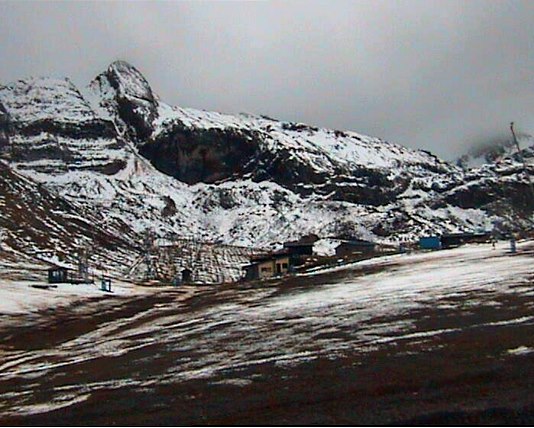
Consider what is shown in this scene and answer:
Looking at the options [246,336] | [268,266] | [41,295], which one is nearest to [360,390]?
[246,336]

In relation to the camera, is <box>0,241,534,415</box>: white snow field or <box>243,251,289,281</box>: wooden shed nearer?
<box>0,241,534,415</box>: white snow field

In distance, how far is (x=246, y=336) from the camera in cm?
2061

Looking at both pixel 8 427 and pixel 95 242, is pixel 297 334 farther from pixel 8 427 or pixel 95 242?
pixel 95 242

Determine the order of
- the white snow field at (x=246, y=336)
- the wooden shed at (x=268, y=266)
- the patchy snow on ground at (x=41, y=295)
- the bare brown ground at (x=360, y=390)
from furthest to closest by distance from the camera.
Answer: the wooden shed at (x=268, y=266) < the patchy snow on ground at (x=41, y=295) < the white snow field at (x=246, y=336) < the bare brown ground at (x=360, y=390)

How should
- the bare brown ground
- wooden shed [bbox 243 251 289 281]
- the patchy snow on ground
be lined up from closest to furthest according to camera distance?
1. the bare brown ground
2. the patchy snow on ground
3. wooden shed [bbox 243 251 289 281]

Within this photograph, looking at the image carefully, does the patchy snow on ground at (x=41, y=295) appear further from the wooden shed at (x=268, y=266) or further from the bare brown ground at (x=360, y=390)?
the wooden shed at (x=268, y=266)

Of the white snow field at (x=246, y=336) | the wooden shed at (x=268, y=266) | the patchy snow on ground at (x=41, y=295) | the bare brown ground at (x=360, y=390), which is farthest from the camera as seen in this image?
the wooden shed at (x=268, y=266)

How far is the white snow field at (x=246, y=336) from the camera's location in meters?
14.9

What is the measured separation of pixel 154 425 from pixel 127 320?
84.2 feet

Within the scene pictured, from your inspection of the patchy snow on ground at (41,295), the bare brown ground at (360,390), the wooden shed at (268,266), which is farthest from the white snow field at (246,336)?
the wooden shed at (268,266)

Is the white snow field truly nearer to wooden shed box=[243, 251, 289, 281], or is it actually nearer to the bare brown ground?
the bare brown ground

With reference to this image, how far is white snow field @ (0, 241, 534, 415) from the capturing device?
14922mm

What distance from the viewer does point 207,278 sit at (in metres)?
131

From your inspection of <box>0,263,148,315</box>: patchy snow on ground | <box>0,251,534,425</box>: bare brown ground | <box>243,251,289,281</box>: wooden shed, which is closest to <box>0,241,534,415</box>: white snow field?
<box>0,251,534,425</box>: bare brown ground
